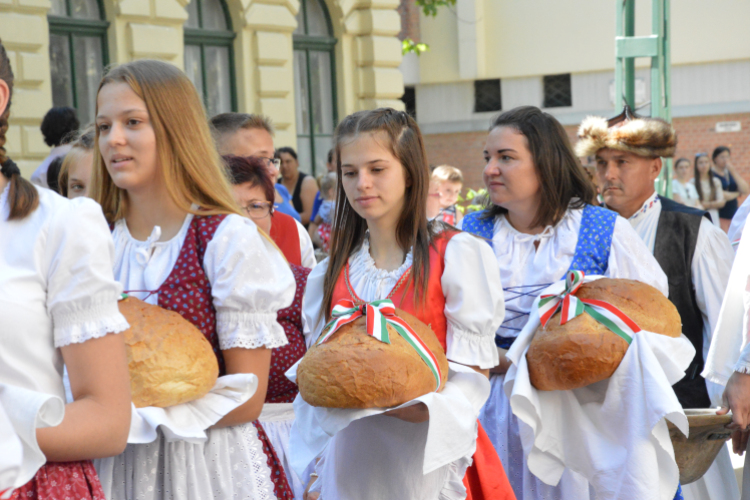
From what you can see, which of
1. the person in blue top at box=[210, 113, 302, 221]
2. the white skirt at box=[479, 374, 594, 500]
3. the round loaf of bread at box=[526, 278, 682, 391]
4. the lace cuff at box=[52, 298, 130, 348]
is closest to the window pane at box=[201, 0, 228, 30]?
the person in blue top at box=[210, 113, 302, 221]

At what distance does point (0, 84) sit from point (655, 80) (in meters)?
6.16

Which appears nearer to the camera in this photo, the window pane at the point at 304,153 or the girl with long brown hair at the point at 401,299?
the girl with long brown hair at the point at 401,299

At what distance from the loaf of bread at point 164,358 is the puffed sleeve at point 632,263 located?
1.73m

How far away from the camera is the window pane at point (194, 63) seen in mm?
10452

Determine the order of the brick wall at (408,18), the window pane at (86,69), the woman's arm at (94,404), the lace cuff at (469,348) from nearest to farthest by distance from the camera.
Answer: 1. the woman's arm at (94,404)
2. the lace cuff at (469,348)
3. the window pane at (86,69)
4. the brick wall at (408,18)

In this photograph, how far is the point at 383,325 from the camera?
2.10m

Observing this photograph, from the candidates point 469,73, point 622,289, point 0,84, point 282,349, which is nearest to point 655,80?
point 622,289

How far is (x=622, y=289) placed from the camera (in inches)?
106

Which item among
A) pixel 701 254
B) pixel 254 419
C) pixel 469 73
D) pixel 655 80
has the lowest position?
pixel 254 419

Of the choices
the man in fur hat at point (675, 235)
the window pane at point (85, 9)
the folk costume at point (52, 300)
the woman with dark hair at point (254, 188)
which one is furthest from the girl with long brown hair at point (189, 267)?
the window pane at point (85, 9)

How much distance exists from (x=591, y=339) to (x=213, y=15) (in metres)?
9.10

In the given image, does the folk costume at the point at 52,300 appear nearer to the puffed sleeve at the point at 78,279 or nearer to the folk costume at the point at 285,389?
the puffed sleeve at the point at 78,279

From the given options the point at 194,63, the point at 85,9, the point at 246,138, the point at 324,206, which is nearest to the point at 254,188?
the point at 246,138

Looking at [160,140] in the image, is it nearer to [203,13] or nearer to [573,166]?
[573,166]
